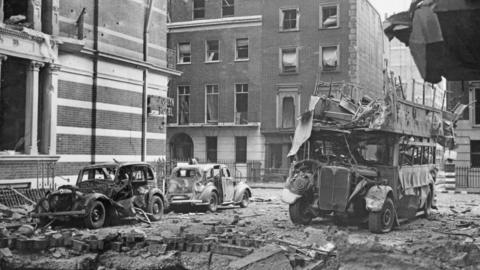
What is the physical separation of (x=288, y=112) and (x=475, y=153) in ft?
41.8

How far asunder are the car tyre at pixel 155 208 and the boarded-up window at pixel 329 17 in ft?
80.3

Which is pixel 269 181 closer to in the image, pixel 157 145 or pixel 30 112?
pixel 157 145

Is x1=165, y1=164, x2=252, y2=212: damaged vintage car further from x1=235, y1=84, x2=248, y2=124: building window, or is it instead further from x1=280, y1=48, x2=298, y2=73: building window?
x1=280, y1=48, x2=298, y2=73: building window

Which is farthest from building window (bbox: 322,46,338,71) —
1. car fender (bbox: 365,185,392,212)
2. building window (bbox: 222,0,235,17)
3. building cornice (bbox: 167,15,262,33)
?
car fender (bbox: 365,185,392,212)

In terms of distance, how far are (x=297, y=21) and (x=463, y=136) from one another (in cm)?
1380

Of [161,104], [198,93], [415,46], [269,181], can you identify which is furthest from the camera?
[198,93]

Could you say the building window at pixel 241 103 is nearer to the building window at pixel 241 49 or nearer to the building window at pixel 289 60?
the building window at pixel 241 49

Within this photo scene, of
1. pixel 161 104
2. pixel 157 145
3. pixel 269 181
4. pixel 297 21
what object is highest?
pixel 297 21

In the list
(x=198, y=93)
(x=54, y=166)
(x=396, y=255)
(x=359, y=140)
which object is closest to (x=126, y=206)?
(x=54, y=166)

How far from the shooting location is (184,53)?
137 ft

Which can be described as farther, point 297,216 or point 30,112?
point 30,112

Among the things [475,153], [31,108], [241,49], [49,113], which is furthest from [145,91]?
[475,153]

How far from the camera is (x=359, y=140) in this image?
14.7 m

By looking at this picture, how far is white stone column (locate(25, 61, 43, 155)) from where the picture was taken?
18219 mm
